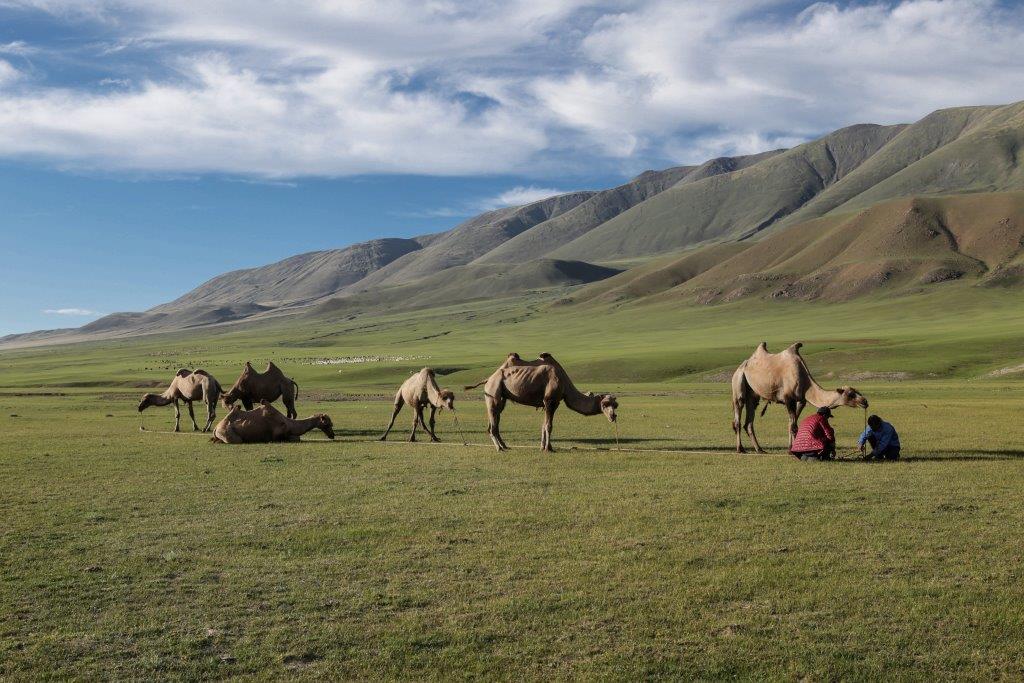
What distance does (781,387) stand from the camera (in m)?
23.5

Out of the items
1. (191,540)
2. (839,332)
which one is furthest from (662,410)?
(839,332)

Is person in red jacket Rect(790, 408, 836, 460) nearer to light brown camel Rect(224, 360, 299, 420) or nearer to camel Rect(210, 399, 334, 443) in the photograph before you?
camel Rect(210, 399, 334, 443)

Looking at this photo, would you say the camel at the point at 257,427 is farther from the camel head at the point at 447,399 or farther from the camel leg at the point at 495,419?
the camel leg at the point at 495,419

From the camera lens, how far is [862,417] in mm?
36062

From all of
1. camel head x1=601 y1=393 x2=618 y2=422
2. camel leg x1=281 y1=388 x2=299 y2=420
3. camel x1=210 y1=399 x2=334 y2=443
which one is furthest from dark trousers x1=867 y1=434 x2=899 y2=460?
camel leg x1=281 y1=388 x2=299 y2=420

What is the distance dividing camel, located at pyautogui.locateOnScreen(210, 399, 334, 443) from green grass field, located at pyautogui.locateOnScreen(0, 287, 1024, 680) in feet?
3.37

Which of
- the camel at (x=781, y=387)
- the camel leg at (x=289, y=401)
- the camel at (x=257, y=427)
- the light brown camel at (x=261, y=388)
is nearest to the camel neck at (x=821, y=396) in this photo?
the camel at (x=781, y=387)

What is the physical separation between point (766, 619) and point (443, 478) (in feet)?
34.4

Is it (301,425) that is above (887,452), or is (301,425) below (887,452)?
above

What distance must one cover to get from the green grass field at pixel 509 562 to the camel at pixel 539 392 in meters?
1.12

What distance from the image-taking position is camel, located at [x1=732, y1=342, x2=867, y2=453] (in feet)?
72.8

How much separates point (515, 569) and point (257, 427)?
1829 cm

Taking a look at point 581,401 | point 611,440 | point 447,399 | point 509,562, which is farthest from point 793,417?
point 509,562

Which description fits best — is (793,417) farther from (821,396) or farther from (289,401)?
(289,401)
